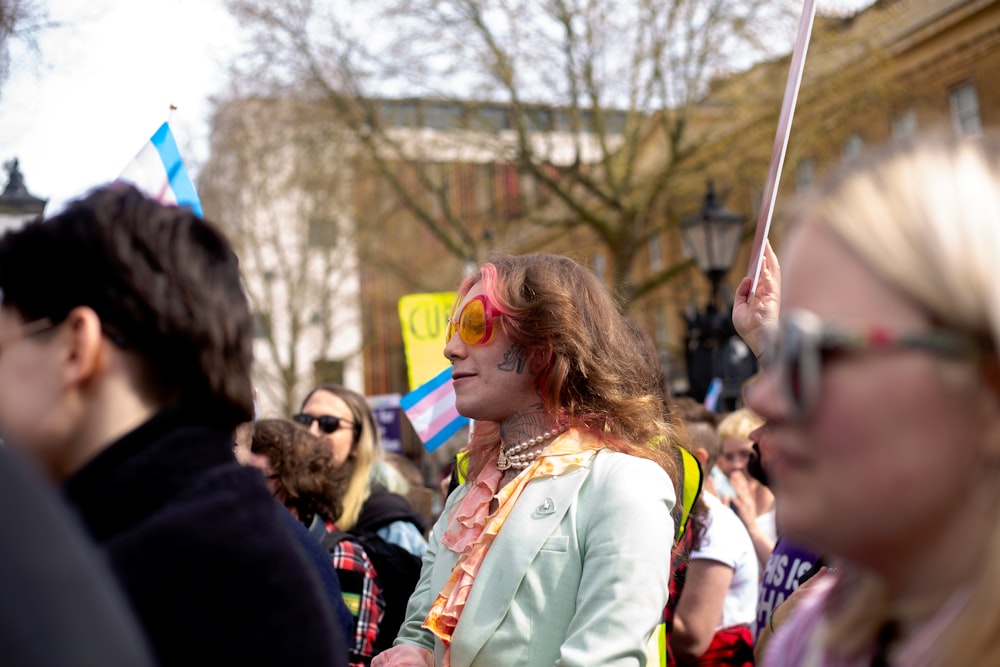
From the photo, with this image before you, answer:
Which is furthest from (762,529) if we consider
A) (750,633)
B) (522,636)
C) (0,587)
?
(0,587)

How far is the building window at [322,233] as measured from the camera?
27.9m

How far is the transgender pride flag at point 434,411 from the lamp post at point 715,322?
491 centimetres

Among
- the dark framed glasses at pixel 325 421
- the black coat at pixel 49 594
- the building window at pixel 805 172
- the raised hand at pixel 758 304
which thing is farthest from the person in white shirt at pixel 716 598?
the building window at pixel 805 172

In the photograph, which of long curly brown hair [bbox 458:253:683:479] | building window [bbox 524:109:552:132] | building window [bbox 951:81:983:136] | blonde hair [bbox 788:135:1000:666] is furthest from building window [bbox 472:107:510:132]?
blonde hair [bbox 788:135:1000:666]

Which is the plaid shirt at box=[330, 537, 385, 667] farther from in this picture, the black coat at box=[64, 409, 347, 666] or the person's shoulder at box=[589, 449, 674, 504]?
the black coat at box=[64, 409, 347, 666]

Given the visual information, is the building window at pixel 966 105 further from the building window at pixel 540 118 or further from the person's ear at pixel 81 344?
the person's ear at pixel 81 344

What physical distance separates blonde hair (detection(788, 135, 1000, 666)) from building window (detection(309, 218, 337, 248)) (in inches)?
1057

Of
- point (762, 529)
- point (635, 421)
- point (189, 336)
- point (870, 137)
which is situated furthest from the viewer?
point (870, 137)

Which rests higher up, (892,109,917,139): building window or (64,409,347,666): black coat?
(892,109,917,139): building window

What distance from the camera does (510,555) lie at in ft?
8.47

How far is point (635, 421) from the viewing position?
9.58 ft

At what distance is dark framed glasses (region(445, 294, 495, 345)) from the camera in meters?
2.96

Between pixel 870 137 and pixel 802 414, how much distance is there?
18834mm

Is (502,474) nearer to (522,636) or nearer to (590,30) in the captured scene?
(522,636)
